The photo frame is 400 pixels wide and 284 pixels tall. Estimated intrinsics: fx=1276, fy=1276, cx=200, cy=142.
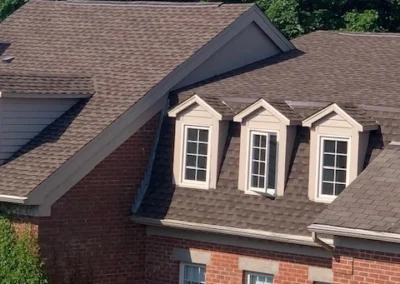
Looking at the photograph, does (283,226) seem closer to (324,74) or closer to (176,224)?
(176,224)

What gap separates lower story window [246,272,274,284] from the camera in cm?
2266

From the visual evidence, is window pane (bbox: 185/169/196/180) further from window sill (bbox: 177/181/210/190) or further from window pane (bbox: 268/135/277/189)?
window pane (bbox: 268/135/277/189)

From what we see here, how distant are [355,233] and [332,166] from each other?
2632 mm

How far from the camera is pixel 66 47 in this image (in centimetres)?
2733

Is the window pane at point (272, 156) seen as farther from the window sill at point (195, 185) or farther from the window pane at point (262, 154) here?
the window sill at point (195, 185)

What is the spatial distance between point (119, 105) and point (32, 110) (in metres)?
1.66

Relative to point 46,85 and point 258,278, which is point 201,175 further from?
point 46,85

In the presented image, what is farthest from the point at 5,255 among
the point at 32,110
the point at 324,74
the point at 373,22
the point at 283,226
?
the point at 373,22

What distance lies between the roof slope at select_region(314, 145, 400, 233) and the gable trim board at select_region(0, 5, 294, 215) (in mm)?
4790

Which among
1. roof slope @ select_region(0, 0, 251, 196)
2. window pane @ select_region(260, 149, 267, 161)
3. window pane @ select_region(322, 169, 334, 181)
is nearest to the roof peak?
roof slope @ select_region(0, 0, 251, 196)

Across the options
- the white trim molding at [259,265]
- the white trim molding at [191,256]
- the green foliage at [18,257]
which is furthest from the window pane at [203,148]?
the green foliage at [18,257]

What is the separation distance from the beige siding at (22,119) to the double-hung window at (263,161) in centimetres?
395

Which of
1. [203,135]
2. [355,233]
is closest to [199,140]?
[203,135]

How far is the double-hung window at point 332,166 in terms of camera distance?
22.0 m
